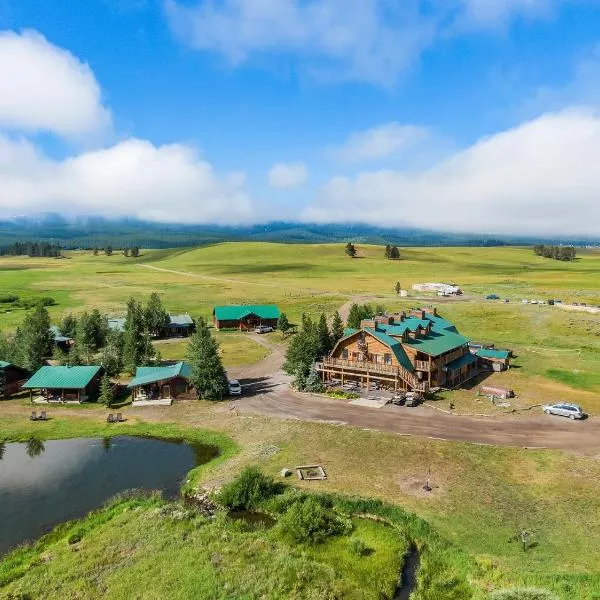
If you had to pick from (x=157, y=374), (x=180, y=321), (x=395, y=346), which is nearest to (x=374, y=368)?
(x=395, y=346)

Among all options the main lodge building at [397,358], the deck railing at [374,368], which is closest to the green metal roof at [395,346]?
the main lodge building at [397,358]

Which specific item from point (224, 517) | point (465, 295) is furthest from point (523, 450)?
point (465, 295)

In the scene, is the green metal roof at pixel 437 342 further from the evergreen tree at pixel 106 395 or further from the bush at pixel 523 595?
the bush at pixel 523 595

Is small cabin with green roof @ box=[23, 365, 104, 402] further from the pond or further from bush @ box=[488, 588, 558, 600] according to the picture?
bush @ box=[488, 588, 558, 600]

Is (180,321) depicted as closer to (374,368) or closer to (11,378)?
(11,378)

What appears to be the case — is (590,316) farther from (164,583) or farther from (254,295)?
(164,583)

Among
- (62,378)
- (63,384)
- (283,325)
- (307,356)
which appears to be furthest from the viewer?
(283,325)
